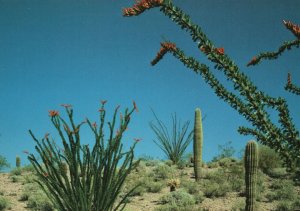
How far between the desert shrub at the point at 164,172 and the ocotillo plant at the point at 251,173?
19.8 ft

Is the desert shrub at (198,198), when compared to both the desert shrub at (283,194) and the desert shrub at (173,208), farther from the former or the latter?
the desert shrub at (283,194)

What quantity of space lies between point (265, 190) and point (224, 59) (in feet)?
42.7

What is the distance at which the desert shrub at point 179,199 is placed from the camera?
42.5 feet

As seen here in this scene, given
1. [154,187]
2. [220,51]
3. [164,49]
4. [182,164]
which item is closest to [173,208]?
[154,187]

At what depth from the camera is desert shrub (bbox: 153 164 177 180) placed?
1770 centimetres

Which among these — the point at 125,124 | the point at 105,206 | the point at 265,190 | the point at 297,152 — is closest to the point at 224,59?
the point at 297,152

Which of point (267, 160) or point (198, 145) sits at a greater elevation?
point (267, 160)

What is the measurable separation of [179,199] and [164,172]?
14.7 feet

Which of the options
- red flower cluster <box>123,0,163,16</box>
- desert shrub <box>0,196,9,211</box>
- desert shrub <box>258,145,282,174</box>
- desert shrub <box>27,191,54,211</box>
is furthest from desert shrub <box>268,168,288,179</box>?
red flower cluster <box>123,0,163,16</box>

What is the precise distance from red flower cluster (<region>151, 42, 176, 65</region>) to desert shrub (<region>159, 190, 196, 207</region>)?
9532 millimetres

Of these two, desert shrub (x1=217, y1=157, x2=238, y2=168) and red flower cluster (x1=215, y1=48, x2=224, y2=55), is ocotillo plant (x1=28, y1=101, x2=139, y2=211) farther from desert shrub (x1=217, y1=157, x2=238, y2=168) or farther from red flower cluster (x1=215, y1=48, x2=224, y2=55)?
desert shrub (x1=217, y1=157, x2=238, y2=168)

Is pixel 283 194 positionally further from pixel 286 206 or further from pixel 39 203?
pixel 39 203

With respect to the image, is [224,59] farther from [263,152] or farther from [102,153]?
[263,152]

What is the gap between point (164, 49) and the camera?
3744 mm
